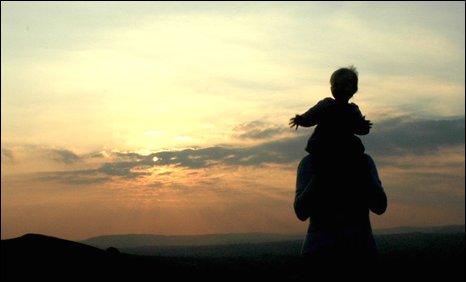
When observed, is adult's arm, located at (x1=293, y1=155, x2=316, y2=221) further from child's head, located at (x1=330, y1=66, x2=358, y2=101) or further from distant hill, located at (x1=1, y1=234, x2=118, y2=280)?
distant hill, located at (x1=1, y1=234, x2=118, y2=280)

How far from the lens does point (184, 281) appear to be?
1939 centimetres

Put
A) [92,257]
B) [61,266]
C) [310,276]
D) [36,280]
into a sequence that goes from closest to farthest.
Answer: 1. [310,276]
2. [36,280]
3. [61,266]
4. [92,257]

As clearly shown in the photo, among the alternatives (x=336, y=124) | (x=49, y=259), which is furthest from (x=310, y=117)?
(x=49, y=259)

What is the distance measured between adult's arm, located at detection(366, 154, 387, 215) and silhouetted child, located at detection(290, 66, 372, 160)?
10.2 inches

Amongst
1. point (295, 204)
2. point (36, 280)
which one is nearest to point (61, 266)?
point (36, 280)

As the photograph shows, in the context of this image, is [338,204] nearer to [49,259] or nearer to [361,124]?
[361,124]

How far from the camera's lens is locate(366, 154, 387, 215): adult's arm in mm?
6242

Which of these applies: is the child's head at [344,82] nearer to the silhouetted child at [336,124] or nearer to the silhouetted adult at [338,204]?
the silhouetted child at [336,124]

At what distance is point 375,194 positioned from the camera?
6.25m

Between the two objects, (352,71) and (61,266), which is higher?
(352,71)

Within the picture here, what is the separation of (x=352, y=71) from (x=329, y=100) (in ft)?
1.19

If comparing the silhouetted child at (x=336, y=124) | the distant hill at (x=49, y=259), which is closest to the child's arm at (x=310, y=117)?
the silhouetted child at (x=336, y=124)

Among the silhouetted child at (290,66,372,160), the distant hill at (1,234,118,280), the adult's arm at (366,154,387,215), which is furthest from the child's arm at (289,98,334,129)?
the distant hill at (1,234,118,280)

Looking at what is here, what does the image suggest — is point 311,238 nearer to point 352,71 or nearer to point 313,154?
point 313,154
